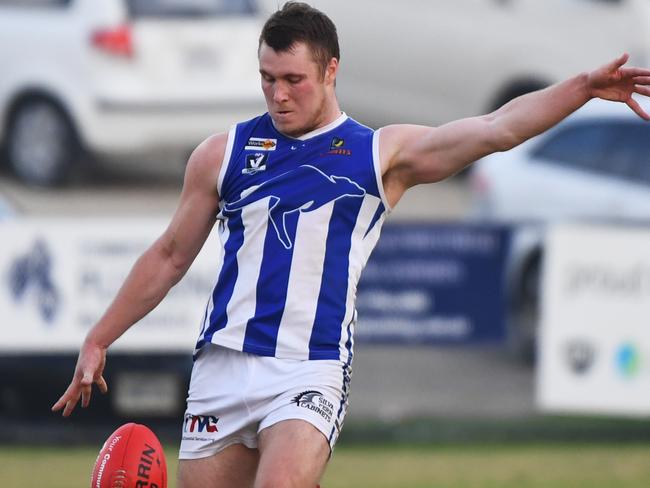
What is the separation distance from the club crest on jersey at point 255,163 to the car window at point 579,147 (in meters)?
7.71

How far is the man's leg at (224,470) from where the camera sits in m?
5.62

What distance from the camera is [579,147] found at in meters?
13.3

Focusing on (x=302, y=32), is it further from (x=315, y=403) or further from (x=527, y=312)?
(x=527, y=312)

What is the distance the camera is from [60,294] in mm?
11000

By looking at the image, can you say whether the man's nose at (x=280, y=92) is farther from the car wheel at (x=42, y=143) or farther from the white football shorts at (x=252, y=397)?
the car wheel at (x=42, y=143)

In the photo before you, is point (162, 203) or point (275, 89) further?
point (162, 203)

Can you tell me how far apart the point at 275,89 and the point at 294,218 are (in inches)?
17.8

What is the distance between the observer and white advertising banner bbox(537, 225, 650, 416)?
1089 centimetres

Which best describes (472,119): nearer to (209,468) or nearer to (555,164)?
(209,468)

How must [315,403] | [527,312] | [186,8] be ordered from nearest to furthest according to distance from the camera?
[315,403]
[527,312]
[186,8]

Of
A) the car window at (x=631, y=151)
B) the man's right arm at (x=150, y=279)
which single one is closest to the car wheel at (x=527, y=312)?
the car window at (x=631, y=151)

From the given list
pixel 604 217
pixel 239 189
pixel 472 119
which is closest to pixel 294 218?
pixel 239 189

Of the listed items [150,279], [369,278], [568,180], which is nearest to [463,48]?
[568,180]

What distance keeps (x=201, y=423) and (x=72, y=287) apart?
17.9ft
